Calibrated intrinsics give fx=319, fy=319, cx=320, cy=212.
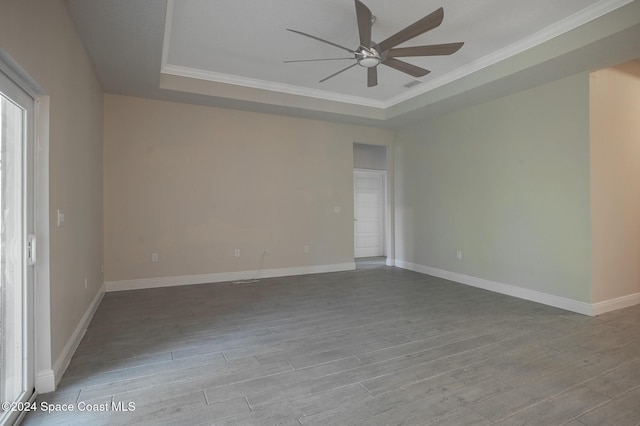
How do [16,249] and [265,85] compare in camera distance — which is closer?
[16,249]

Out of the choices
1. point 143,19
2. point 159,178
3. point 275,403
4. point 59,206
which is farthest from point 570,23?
point 159,178

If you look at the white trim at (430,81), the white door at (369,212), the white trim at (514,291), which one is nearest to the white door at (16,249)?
the white trim at (430,81)

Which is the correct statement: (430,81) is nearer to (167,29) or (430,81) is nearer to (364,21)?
(364,21)

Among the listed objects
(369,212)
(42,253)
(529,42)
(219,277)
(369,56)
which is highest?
(529,42)

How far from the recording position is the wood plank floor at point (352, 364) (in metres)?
1.83

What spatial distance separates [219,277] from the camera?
16.7 feet

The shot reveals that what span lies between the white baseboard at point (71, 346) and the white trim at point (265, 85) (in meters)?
2.99

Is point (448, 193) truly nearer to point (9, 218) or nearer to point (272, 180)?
point (272, 180)

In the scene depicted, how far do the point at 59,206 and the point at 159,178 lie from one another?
100 inches

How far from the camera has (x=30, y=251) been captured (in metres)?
1.93

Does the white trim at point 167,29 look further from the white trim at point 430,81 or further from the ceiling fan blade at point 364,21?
the ceiling fan blade at point 364,21

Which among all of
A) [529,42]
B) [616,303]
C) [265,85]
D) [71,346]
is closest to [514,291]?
[616,303]

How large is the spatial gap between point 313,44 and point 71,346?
3.65 meters

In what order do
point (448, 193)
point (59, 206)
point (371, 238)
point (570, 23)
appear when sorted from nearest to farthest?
point (59, 206), point (570, 23), point (448, 193), point (371, 238)
